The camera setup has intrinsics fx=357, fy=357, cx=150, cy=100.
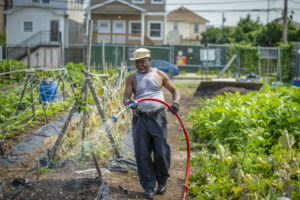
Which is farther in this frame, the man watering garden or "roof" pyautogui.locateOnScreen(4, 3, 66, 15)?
"roof" pyautogui.locateOnScreen(4, 3, 66, 15)

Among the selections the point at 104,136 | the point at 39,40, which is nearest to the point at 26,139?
the point at 104,136

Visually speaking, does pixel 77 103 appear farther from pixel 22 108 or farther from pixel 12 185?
pixel 22 108

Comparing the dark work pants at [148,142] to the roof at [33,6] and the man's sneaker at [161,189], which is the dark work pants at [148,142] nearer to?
the man's sneaker at [161,189]

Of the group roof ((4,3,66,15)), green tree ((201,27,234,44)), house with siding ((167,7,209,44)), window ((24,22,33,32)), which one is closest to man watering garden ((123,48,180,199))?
roof ((4,3,66,15))

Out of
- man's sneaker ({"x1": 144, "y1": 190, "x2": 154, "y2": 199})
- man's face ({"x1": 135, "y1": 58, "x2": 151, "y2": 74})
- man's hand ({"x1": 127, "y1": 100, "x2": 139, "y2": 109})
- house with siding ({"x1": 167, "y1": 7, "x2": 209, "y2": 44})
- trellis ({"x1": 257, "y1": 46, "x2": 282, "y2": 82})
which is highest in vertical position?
house with siding ({"x1": 167, "y1": 7, "x2": 209, "y2": 44})

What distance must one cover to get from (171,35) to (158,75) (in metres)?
35.9

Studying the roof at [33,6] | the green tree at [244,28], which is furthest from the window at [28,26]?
the green tree at [244,28]

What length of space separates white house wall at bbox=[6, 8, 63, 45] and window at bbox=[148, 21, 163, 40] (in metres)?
8.03

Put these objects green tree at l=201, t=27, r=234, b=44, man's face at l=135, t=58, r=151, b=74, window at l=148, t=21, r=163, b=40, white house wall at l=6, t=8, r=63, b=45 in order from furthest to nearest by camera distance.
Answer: green tree at l=201, t=27, r=234, b=44 < window at l=148, t=21, r=163, b=40 < white house wall at l=6, t=8, r=63, b=45 < man's face at l=135, t=58, r=151, b=74

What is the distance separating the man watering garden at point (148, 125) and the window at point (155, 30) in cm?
2903

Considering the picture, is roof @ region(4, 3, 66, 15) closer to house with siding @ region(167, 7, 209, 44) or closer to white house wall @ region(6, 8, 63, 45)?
white house wall @ region(6, 8, 63, 45)

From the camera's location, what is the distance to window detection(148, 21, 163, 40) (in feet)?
108

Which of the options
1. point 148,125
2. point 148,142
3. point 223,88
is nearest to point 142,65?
point 148,125

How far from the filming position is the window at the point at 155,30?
32934mm
